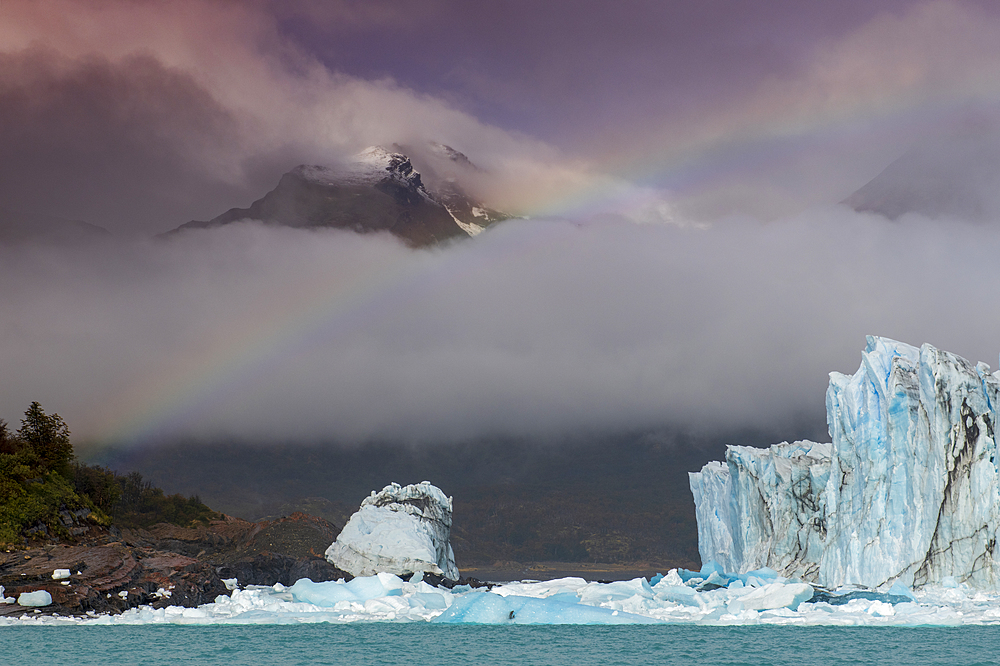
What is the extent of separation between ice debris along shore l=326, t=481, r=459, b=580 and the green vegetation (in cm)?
1998

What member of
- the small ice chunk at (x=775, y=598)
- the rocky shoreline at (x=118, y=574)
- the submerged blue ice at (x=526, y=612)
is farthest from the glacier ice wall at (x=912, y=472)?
the rocky shoreline at (x=118, y=574)

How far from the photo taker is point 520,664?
34031 millimetres

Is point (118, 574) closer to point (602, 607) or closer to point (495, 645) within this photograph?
point (495, 645)

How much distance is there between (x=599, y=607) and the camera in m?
45.8

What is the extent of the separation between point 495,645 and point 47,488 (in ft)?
128

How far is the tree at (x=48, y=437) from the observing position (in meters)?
71.2

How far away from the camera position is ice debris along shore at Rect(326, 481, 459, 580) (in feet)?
224

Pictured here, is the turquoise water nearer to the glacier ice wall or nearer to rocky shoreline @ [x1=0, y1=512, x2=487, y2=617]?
rocky shoreline @ [x1=0, y1=512, x2=487, y2=617]

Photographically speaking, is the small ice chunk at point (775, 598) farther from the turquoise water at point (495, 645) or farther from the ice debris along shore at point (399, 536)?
the ice debris along shore at point (399, 536)

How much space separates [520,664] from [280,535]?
5266cm

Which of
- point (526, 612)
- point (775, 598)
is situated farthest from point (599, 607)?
point (775, 598)

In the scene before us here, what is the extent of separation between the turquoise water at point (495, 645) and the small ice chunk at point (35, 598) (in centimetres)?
228

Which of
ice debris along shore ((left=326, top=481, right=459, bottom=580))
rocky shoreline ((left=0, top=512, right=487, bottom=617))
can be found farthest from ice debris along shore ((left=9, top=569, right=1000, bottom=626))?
ice debris along shore ((left=326, top=481, right=459, bottom=580))

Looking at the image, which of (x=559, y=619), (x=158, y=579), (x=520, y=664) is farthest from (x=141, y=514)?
(x=520, y=664)
